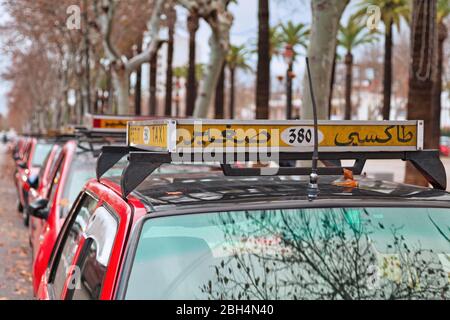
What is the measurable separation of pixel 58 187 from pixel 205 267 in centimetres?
474

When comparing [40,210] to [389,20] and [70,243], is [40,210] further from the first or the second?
[389,20]

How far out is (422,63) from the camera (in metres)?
10.6

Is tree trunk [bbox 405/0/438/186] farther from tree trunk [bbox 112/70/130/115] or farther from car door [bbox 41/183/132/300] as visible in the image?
tree trunk [bbox 112/70/130/115]

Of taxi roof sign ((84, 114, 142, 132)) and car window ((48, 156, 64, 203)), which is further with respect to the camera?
taxi roof sign ((84, 114, 142, 132))

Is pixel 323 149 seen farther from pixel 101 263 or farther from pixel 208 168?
pixel 208 168

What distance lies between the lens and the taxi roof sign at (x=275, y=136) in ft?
8.94

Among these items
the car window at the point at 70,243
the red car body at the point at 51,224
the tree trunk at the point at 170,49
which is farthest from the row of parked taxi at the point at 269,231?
the tree trunk at the point at 170,49

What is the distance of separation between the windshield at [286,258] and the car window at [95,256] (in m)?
0.29

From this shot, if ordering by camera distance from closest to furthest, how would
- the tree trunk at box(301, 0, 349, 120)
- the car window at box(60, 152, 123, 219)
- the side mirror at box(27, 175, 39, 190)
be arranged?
the car window at box(60, 152, 123, 219), the tree trunk at box(301, 0, 349, 120), the side mirror at box(27, 175, 39, 190)

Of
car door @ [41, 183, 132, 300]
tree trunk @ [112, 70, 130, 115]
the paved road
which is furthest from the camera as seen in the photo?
tree trunk @ [112, 70, 130, 115]

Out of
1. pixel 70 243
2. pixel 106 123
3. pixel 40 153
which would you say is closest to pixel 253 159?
pixel 70 243

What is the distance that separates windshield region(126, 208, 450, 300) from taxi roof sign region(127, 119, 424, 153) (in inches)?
12.5

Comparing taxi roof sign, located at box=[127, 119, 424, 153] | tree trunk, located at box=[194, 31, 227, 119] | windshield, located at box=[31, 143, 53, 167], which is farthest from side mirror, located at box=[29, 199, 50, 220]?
tree trunk, located at box=[194, 31, 227, 119]

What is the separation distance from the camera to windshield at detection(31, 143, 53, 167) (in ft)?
49.9
